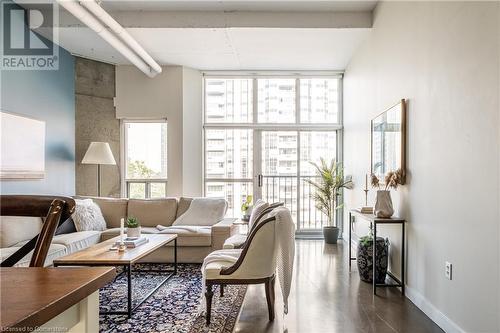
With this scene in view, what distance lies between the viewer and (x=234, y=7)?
189 inches

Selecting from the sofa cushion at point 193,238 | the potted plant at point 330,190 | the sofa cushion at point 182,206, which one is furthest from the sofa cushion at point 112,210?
the potted plant at point 330,190

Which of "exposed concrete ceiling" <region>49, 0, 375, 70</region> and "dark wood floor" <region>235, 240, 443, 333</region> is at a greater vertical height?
"exposed concrete ceiling" <region>49, 0, 375, 70</region>

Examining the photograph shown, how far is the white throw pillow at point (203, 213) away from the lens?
17.2 ft

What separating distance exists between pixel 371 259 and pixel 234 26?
3.33m

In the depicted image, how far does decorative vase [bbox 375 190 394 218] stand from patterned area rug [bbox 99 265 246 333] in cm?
155

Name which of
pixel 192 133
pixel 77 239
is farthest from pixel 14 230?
pixel 192 133

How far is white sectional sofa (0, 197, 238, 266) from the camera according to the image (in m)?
3.82

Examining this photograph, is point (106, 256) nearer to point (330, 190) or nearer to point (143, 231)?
point (143, 231)

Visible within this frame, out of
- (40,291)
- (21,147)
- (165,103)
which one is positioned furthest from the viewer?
(165,103)

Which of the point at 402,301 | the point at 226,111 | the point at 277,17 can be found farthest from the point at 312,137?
the point at 402,301

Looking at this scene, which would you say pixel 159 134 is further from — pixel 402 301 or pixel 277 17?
pixel 402 301

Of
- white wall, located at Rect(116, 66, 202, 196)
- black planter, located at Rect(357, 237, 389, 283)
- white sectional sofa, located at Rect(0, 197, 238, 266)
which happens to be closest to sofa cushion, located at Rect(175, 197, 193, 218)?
white sectional sofa, located at Rect(0, 197, 238, 266)

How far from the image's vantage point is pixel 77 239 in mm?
4258

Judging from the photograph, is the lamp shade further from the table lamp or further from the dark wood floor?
the dark wood floor
